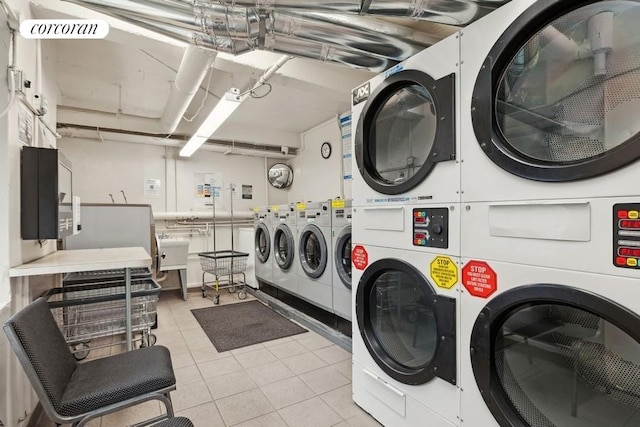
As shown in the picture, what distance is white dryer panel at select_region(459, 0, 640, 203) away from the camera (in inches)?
36.3

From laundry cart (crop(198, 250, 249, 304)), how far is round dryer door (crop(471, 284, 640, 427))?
380cm

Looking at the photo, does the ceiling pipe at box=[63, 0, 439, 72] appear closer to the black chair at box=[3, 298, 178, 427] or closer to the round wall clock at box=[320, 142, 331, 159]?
the black chair at box=[3, 298, 178, 427]

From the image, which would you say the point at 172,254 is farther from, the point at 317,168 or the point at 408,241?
the point at 408,241

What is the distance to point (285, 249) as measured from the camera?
4.14m

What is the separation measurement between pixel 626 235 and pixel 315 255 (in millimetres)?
2852

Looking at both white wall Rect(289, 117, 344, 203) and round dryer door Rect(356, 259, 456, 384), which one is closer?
round dryer door Rect(356, 259, 456, 384)

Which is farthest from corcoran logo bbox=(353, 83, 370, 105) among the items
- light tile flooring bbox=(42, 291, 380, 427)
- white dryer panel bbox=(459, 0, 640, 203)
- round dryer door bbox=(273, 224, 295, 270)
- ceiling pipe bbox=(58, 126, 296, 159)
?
ceiling pipe bbox=(58, 126, 296, 159)

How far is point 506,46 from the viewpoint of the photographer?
45.6 inches

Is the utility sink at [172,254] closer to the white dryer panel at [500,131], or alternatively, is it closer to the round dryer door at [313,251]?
the round dryer door at [313,251]

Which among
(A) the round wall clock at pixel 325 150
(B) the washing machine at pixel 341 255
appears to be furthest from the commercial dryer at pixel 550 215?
(A) the round wall clock at pixel 325 150

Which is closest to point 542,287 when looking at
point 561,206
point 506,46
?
point 561,206

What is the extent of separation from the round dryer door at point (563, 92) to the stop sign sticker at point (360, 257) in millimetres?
913

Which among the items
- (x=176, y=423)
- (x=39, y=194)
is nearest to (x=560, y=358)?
(x=176, y=423)

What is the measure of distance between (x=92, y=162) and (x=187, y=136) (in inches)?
54.6
